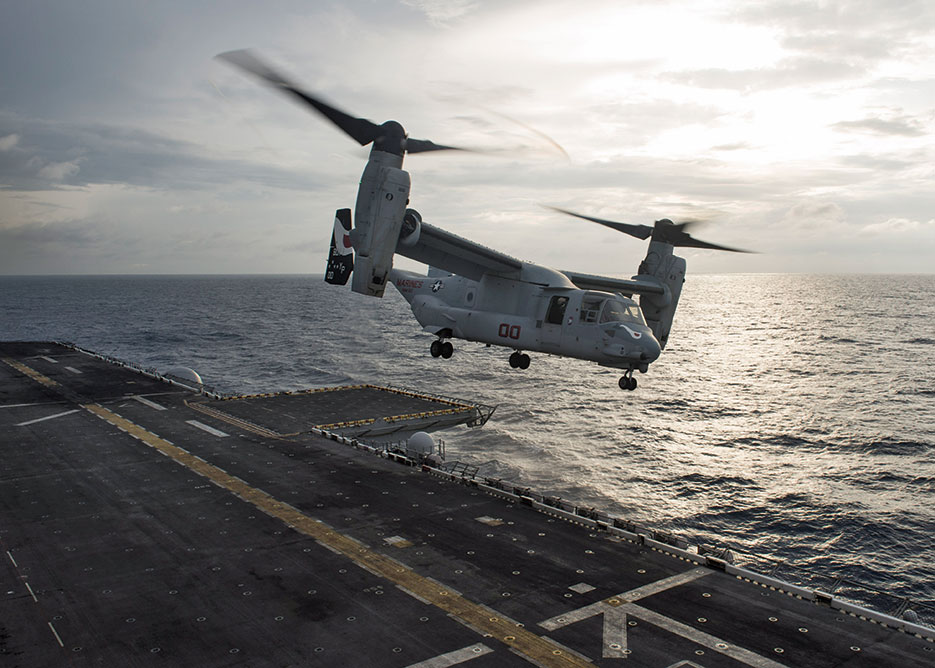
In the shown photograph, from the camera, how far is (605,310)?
2541 centimetres

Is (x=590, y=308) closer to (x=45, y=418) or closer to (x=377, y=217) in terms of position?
(x=377, y=217)

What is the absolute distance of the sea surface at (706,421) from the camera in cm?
3878

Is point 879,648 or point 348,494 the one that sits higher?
point 879,648

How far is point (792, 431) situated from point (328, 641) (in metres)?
55.0

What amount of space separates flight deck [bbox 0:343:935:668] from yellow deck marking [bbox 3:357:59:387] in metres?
25.6

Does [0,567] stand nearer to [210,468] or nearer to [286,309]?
[210,468]

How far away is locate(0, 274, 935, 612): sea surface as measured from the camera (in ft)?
127

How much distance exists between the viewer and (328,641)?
17.7 m

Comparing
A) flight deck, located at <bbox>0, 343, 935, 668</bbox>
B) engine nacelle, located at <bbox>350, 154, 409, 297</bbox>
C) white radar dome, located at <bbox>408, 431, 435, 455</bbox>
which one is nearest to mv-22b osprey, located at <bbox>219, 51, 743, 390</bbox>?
engine nacelle, located at <bbox>350, 154, 409, 297</bbox>

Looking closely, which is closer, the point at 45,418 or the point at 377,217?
the point at 377,217

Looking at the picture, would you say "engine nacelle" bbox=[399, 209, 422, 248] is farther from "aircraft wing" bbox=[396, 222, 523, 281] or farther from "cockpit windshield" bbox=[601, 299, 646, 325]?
"cockpit windshield" bbox=[601, 299, 646, 325]

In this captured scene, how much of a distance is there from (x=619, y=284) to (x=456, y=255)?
9.44m

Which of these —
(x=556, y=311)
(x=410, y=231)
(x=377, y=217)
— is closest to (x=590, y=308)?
(x=556, y=311)

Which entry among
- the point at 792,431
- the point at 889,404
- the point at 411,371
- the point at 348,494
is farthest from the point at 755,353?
the point at 348,494
